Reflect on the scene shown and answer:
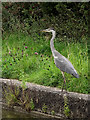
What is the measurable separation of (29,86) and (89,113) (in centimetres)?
123

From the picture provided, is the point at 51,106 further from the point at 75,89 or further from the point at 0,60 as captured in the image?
the point at 0,60

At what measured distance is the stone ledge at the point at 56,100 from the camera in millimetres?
3854

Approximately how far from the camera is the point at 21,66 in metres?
5.18

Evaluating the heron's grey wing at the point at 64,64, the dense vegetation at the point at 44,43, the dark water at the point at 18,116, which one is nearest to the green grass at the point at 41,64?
the dense vegetation at the point at 44,43

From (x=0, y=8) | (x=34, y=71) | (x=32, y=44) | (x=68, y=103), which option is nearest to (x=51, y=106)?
(x=68, y=103)

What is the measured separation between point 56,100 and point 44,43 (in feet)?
8.44

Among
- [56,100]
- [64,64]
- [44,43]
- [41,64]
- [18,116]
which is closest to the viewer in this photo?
[64,64]

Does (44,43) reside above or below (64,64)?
above

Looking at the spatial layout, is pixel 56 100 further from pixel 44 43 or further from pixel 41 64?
pixel 44 43

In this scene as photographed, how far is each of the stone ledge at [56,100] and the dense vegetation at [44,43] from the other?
19cm

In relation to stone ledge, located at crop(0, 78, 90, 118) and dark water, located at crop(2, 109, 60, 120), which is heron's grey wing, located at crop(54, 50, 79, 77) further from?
dark water, located at crop(2, 109, 60, 120)

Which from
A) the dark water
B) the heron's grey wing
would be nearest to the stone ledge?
the dark water

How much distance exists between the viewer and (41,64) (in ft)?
17.0

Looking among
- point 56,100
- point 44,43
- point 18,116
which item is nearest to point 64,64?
point 56,100
